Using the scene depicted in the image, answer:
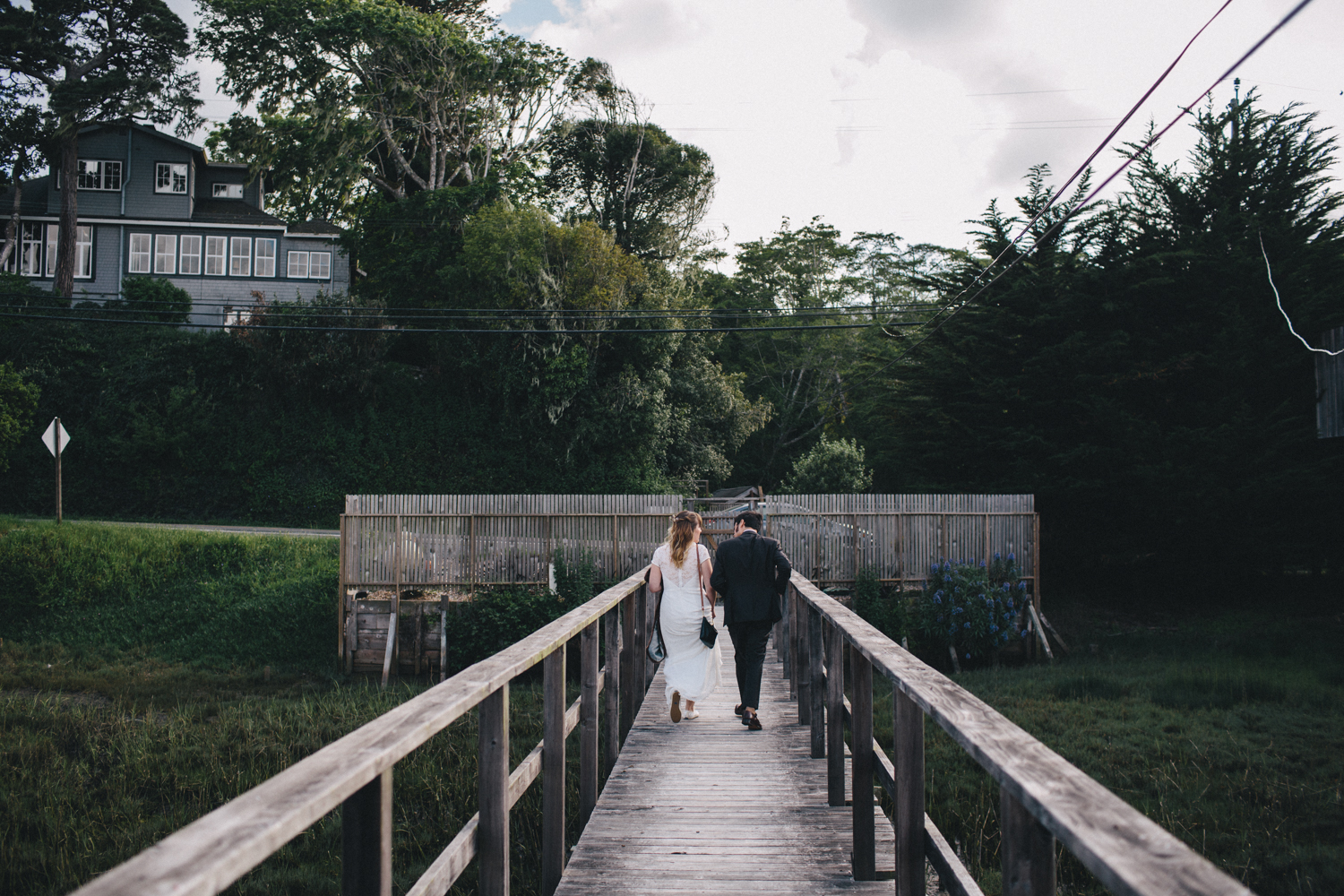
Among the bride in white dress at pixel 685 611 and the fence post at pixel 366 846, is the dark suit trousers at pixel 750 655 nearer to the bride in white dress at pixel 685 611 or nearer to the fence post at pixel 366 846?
the bride in white dress at pixel 685 611

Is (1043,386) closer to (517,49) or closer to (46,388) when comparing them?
(517,49)

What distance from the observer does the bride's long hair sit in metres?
6.18

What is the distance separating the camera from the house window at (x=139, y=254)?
33781mm

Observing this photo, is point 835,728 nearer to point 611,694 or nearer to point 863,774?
point 863,774

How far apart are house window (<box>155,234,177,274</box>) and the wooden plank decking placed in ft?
116

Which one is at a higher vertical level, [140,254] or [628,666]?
[140,254]

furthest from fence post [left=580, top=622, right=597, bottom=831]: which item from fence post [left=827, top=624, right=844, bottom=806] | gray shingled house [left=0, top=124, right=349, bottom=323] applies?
gray shingled house [left=0, top=124, right=349, bottom=323]

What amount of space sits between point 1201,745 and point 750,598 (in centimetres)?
663

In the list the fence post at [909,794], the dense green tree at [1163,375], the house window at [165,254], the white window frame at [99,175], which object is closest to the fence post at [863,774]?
the fence post at [909,794]

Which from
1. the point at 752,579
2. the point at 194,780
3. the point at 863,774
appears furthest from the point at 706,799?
the point at 194,780

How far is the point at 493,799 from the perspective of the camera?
2617 mm

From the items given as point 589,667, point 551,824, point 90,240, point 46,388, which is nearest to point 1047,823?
point 551,824

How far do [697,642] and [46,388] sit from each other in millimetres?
31011

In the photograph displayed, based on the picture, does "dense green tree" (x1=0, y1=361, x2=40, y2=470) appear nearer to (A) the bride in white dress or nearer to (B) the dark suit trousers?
(A) the bride in white dress
